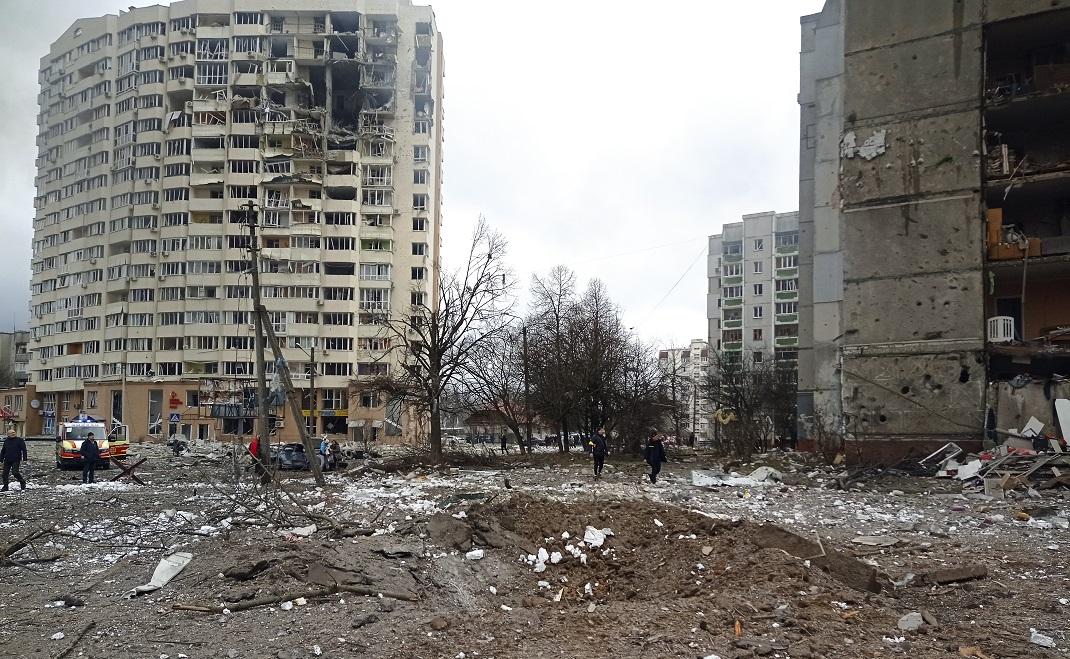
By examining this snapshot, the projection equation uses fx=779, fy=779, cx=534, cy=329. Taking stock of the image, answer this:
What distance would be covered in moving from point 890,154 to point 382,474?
736 inches

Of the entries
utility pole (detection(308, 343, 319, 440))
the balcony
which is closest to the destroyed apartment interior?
utility pole (detection(308, 343, 319, 440))

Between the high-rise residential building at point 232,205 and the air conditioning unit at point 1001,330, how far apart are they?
46355 mm

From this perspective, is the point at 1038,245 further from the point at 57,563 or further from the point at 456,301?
the point at 57,563

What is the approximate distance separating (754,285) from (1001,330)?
65.4 metres

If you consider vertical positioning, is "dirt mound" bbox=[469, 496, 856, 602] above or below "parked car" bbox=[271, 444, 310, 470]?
above

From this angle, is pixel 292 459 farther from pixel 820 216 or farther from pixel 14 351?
pixel 14 351

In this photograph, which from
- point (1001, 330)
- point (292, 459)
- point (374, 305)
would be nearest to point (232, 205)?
point (374, 305)

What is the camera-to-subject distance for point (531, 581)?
938 centimetres

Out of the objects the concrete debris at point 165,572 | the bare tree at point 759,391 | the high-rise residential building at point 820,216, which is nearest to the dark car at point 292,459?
the high-rise residential building at point 820,216

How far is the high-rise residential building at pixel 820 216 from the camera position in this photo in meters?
27.6

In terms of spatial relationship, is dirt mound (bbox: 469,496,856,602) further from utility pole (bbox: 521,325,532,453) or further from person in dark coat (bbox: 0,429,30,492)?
utility pole (bbox: 521,325,532,453)

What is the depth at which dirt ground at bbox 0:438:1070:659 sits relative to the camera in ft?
23.6

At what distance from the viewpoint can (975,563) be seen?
9555mm

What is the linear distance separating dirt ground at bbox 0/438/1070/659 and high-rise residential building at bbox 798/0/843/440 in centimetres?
1337
